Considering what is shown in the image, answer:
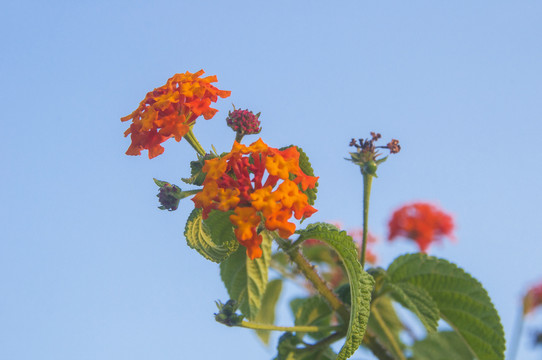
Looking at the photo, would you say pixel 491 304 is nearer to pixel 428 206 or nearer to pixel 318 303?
pixel 318 303

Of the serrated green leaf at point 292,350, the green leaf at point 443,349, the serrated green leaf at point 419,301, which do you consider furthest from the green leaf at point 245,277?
the green leaf at point 443,349

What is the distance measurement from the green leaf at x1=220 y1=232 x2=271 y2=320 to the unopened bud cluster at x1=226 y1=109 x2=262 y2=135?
24.6 inches

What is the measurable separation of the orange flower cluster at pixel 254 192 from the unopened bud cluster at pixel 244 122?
0.71ft

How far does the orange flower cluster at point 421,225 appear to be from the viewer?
5773 mm

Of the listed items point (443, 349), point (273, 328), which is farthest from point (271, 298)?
point (273, 328)

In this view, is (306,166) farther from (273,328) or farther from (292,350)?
(292,350)

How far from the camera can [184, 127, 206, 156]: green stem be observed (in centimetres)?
234

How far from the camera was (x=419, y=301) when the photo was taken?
2.70m

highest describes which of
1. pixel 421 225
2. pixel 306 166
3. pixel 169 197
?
pixel 421 225

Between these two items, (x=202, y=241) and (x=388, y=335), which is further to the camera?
(x=388, y=335)

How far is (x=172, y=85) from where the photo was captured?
7.64 ft

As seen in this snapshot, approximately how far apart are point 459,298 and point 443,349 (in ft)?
2.98

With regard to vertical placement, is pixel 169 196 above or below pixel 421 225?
below

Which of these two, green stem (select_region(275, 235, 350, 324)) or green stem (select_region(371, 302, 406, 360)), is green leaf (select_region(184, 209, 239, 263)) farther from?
green stem (select_region(371, 302, 406, 360))
